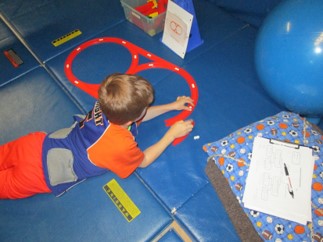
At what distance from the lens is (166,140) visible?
1.56 m

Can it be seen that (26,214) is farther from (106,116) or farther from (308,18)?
(308,18)

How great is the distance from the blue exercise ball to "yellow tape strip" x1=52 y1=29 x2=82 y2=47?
1.55 meters

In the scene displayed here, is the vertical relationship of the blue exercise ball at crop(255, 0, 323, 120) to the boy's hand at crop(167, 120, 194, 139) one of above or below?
above

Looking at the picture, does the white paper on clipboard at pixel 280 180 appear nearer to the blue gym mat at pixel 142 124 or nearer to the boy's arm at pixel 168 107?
the blue gym mat at pixel 142 124

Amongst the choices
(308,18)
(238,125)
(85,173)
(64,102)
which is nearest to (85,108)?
(64,102)

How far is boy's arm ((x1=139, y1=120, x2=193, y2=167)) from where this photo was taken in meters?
1.52

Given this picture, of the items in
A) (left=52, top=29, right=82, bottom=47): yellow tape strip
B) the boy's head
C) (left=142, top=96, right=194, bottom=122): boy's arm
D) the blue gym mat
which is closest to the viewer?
the boy's head

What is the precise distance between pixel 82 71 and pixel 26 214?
42.7 inches

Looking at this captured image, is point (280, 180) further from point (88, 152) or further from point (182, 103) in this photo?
point (88, 152)

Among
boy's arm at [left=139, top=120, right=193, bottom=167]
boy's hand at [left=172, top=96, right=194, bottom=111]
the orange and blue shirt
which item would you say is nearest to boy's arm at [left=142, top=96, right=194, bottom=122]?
boy's hand at [left=172, top=96, right=194, bottom=111]

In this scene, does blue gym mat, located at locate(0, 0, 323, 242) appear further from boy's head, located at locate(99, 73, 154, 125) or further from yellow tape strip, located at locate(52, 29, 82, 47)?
boy's head, located at locate(99, 73, 154, 125)

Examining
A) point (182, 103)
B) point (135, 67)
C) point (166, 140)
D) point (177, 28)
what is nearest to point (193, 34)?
point (177, 28)

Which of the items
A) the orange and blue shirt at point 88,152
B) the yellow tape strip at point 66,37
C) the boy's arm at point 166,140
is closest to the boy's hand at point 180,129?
the boy's arm at point 166,140

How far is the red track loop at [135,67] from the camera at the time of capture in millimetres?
1845
